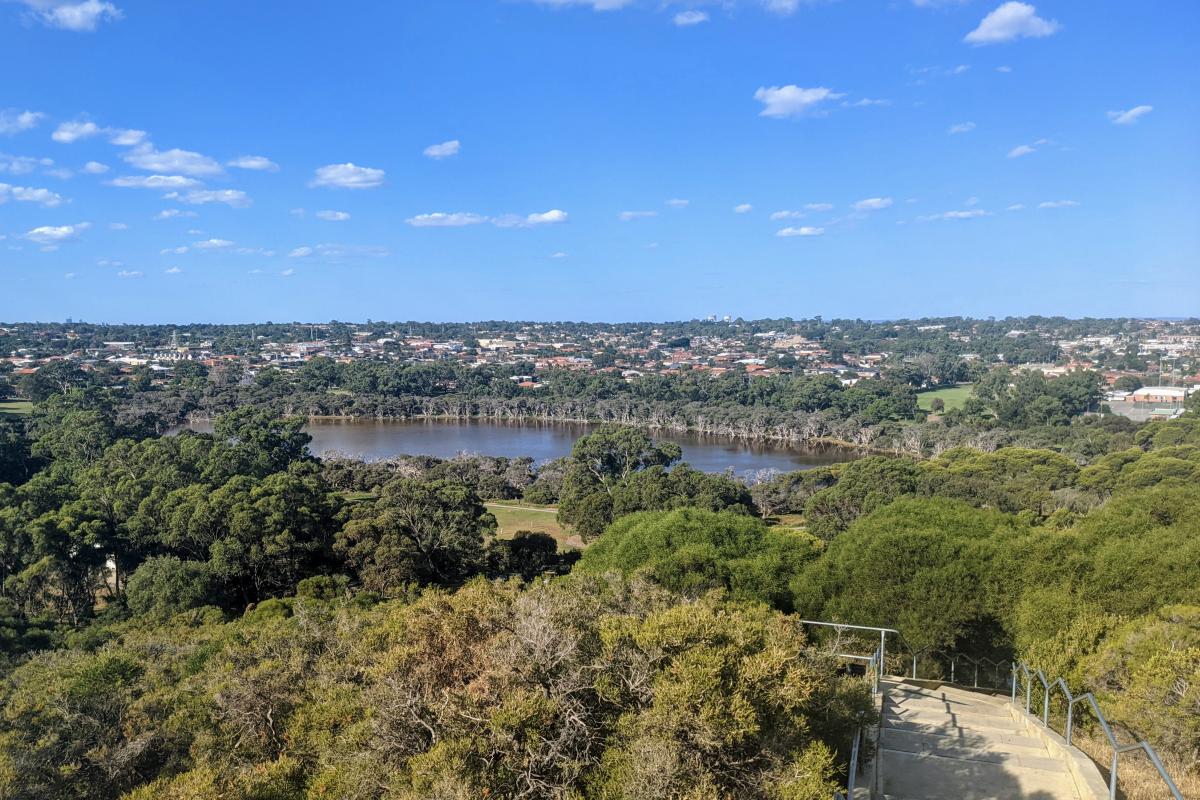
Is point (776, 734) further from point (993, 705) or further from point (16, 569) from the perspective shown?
point (16, 569)

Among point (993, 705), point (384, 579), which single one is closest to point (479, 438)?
point (384, 579)

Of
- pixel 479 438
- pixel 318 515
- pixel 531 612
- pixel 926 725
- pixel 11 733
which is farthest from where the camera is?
pixel 479 438

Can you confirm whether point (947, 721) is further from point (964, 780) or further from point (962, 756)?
point (964, 780)

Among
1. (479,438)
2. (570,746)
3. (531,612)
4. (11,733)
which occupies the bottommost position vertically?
(479,438)

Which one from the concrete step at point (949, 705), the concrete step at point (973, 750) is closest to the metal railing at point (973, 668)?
the concrete step at point (949, 705)

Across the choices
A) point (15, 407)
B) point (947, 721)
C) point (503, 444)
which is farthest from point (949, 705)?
point (15, 407)

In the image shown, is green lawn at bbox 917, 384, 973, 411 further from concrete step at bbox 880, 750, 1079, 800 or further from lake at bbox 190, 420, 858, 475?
concrete step at bbox 880, 750, 1079, 800
